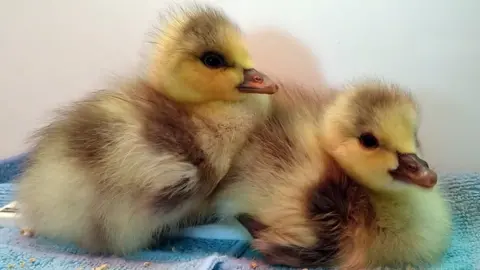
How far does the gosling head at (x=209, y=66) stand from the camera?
3.00ft

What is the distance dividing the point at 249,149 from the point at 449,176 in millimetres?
365

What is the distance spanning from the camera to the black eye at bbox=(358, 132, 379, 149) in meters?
0.83

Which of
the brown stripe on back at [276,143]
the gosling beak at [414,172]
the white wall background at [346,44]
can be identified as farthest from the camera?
the white wall background at [346,44]

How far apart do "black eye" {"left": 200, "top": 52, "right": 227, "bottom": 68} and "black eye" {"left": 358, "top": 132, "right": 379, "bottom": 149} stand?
0.22 metres

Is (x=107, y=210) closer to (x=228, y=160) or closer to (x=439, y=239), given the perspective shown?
(x=228, y=160)

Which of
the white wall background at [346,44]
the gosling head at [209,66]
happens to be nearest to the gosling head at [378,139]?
the gosling head at [209,66]

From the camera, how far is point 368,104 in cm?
85

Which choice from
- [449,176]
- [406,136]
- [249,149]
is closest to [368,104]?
[406,136]

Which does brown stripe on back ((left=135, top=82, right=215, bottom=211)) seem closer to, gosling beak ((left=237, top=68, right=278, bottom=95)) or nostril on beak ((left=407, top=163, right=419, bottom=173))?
gosling beak ((left=237, top=68, right=278, bottom=95))

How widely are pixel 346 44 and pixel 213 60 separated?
300 mm

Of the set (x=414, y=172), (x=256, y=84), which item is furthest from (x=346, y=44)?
(x=414, y=172)

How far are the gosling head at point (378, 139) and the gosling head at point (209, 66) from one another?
0.11 m

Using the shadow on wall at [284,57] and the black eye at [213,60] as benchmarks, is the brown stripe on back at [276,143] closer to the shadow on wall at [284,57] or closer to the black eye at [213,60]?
the black eye at [213,60]

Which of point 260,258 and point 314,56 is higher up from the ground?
point 314,56
